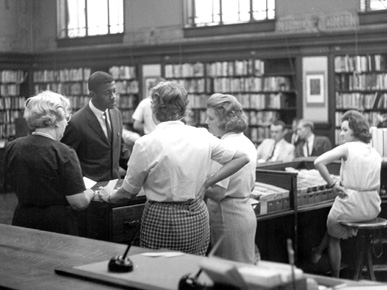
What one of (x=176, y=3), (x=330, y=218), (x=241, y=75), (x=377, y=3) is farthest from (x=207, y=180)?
(x=176, y=3)

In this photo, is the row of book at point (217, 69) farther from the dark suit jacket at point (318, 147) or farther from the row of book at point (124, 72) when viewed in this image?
the dark suit jacket at point (318, 147)

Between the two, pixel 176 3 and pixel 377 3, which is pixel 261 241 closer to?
pixel 377 3

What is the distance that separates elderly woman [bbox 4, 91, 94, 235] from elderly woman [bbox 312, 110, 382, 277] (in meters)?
2.62

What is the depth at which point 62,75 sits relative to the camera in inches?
645

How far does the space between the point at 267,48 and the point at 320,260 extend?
6684 mm

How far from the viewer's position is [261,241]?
6.16m

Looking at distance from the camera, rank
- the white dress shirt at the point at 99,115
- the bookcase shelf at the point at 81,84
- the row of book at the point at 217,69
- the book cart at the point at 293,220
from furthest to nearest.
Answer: the bookcase shelf at the point at 81,84 < the row of book at the point at 217,69 < the book cart at the point at 293,220 < the white dress shirt at the point at 99,115

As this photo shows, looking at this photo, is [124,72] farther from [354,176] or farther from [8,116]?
[354,176]

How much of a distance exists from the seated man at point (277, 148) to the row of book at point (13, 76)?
7.65 metres

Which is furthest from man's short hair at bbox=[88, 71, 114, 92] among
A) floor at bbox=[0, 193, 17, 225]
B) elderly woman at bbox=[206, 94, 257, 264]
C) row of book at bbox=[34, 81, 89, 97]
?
row of book at bbox=[34, 81, 89, 97]

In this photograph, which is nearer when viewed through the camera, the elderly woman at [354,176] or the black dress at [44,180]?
the black dress at [44,180]

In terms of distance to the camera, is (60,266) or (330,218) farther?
(330,218)

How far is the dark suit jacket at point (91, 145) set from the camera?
17.3 feet

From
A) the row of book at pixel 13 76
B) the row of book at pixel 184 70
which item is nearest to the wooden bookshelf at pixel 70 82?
the row of book at pixel 13 76
